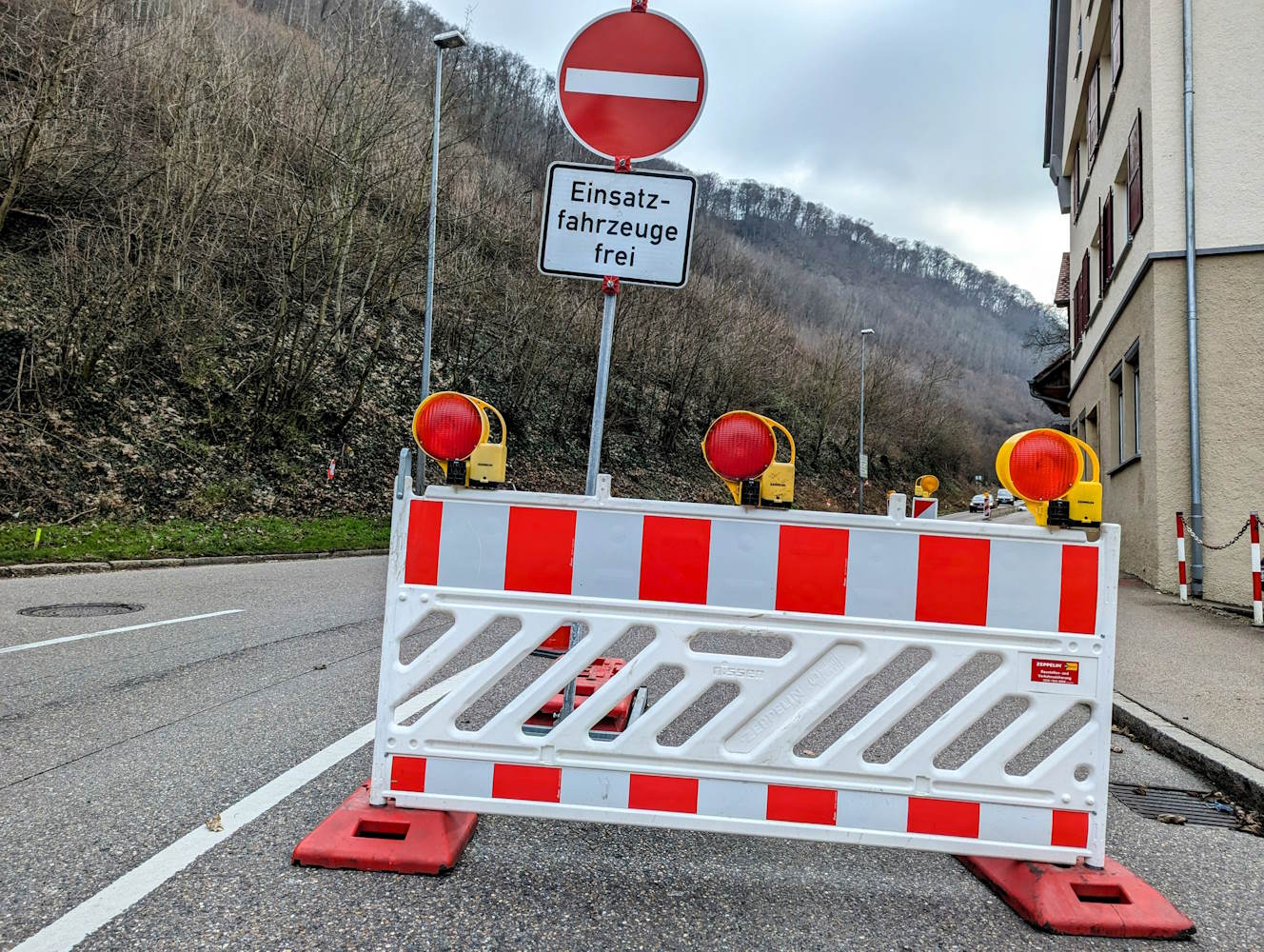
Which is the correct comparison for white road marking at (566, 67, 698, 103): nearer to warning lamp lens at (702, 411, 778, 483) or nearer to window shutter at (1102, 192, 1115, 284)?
warning lamp lens at (702, 411, 778, 483)

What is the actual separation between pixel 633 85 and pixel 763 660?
2.48 metres

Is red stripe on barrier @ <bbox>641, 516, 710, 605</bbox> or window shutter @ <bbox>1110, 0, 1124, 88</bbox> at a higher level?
window shutter @ <bbox>1110, 0, 1124, 88</bbox>

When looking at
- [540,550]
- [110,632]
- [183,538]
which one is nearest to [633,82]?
[540,550]

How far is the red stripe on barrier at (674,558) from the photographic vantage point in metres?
2.76

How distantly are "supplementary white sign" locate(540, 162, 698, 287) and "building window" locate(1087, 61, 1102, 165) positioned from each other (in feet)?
59.6

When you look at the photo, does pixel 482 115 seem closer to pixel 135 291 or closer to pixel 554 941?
pixel 135 291

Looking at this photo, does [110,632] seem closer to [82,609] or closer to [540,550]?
[82,609]

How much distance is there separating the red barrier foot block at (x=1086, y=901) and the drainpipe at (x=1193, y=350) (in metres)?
10.4

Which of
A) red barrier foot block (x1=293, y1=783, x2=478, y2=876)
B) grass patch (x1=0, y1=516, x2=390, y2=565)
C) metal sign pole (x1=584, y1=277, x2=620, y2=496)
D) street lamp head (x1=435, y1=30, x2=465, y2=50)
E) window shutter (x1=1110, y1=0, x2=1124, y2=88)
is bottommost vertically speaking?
red barrier foot block (x1=293, y1=783, x2=478, y2=876)

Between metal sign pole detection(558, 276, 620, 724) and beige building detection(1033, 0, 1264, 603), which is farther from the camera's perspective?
beige building detection(1033, 0, 1264, 603)

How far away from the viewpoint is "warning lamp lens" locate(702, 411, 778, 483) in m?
2.75

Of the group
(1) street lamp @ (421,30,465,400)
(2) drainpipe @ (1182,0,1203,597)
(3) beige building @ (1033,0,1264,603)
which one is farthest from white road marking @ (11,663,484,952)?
(1) street lamp @ (421,30,465,400)

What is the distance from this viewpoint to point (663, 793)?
2729 millimetres

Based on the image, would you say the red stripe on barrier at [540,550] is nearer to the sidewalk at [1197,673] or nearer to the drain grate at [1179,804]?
the drain grate at [1179,804]
